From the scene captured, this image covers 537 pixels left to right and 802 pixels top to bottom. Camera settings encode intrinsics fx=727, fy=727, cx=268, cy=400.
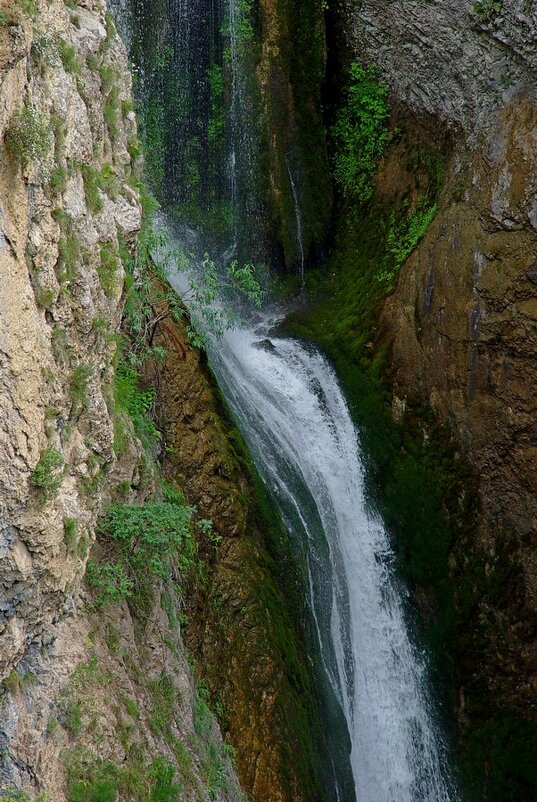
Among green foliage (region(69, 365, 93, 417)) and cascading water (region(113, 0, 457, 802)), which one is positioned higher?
green foliage (region(69, 365, 93, 417))

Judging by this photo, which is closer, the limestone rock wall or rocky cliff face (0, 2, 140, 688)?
rocky cliff face (0, 2, 140, 688)

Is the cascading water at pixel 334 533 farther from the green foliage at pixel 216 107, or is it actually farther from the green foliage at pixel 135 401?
the green foliage at pixel 135 401

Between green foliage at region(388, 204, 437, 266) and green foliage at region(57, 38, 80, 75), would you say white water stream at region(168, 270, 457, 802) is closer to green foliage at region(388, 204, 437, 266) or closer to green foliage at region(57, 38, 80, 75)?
green foliage at region(388, 204, 437, 266)

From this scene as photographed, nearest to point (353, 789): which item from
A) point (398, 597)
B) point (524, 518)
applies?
point (398, 597)

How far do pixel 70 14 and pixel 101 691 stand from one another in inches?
165

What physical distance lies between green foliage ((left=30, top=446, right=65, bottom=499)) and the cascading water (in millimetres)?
4494

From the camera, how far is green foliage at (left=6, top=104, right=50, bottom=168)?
3029 millimetres

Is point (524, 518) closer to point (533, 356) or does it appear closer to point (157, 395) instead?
point (533, 356)

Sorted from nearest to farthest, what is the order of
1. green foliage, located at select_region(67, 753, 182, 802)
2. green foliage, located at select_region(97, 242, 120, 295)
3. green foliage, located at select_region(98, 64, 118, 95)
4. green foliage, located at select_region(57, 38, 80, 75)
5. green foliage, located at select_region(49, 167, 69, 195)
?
green foliage, located at select_region(49, 167, 69, 195) < green foliage, located at select_region(67, 753, 182, 802) < green foliage, located at select_region(57, 38, 80, 75) < green foliage, located at select_region(97, 242, 120, 295) < green foliage, located at select_region(98, 64, 118, 95)

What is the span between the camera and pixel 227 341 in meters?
9.62

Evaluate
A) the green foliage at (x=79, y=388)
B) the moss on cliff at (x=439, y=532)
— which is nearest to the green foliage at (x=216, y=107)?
the moss on cliff at (x=439, y=532)

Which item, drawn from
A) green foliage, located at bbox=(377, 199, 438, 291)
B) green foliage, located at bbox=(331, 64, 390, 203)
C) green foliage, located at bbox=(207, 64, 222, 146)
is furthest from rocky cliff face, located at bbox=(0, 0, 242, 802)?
green foliage, located at bbox=(331, 64, 390, 203)

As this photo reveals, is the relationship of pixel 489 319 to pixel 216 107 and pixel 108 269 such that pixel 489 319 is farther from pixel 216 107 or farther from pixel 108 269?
pixel 216 107

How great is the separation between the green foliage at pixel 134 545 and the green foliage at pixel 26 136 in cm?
257
